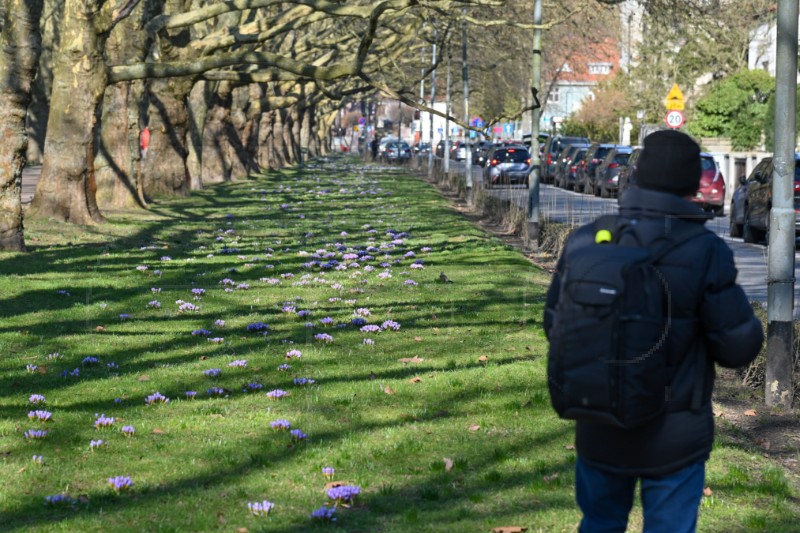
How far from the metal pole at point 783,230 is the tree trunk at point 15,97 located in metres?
12.4

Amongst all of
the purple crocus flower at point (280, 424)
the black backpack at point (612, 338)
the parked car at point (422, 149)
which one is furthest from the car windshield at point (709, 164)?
the parked car at point (422, 149)

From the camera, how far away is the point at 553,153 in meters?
67.2

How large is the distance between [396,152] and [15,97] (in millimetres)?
67804

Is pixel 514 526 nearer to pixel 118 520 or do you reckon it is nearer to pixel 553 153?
pixel 118 520

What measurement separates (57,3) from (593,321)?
159 feet

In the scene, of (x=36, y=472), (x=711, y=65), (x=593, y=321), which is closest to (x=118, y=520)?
(x=36, y=472)

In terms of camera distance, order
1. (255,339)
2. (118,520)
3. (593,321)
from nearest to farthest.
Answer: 1. (593,321)
2. (118,520)
3. (255,339)

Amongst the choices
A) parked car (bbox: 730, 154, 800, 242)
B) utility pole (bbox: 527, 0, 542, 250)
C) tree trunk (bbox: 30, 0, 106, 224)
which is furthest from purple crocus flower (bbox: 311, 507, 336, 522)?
parked car (bbox: 730, 154, 800, 242)

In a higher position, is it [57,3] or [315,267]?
[57,3]

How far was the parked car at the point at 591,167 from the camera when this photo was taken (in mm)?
48188

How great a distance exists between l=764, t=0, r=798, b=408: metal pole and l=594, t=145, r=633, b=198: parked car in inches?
1304

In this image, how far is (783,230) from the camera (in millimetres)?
10227

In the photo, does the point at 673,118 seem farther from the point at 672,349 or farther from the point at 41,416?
the point at 672,349

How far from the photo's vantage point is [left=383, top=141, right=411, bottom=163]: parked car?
8544 cm
